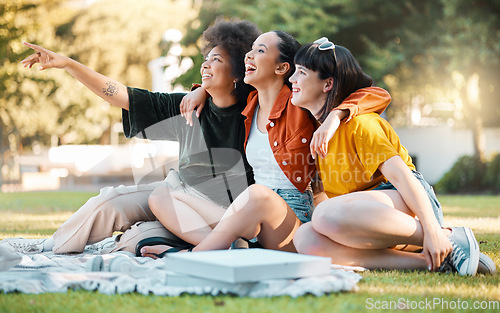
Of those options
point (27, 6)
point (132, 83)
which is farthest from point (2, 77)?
point (132, 83)

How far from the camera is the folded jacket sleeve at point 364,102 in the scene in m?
3.11

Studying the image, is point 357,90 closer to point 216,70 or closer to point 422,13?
point 216,70

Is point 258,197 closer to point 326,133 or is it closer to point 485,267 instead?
point 326,133

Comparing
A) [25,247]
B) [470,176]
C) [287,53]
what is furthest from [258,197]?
[470,176]

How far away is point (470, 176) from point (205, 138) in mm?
13011

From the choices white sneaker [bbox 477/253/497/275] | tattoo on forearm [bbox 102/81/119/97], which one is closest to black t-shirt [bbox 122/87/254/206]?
tattoo on forearm [bbox 102/81/119/97]

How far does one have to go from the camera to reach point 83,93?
25484mm

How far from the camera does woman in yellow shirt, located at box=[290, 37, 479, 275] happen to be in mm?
2922

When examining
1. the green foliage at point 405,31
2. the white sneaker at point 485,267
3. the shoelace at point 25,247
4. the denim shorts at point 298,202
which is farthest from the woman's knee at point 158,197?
the green foliage at point 405,31

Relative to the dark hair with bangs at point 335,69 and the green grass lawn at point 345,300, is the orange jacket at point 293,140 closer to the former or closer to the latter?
the dark hair with bangs at point 335,69

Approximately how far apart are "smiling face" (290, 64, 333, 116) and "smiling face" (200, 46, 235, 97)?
80 centimetres

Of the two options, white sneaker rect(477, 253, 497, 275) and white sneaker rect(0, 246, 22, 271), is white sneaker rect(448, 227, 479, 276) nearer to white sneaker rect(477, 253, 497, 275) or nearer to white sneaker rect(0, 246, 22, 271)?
white sneaker rect(477, 253, 497, 275)

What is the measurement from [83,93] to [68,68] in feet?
73.5

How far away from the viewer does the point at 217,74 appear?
404cm
